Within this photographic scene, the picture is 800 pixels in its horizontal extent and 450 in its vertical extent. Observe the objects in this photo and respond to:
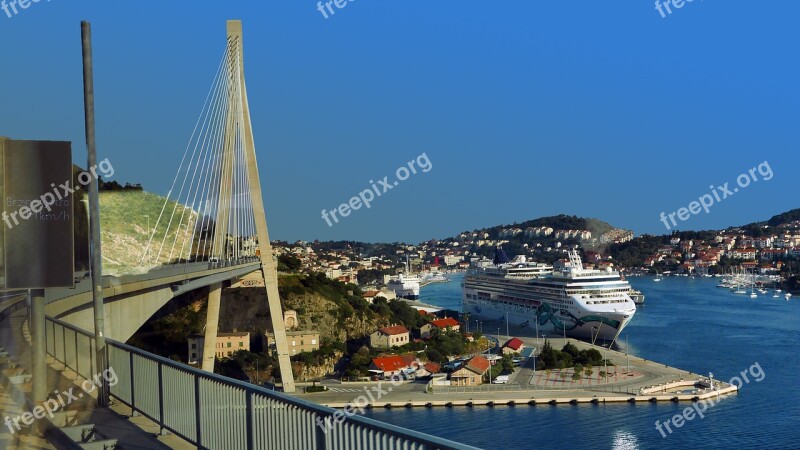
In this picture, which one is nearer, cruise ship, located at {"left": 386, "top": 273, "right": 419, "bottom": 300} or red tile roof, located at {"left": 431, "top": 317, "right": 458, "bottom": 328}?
red tile roof, located at {"left": 431, "top": 317, "right": 458, "bottom": 328}

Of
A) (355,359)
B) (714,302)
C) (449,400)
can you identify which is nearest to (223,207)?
(449,400)

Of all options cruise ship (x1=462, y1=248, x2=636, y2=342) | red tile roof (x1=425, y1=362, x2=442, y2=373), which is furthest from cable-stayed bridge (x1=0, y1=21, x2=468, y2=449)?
cruise ship (x1=462, y1=248, x2=636, y2=342)

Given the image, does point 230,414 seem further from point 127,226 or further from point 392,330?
point 127,226

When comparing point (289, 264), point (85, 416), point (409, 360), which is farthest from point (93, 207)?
point (289, 264)

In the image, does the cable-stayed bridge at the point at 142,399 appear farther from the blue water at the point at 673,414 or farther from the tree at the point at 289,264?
the tree at the point at 289,264

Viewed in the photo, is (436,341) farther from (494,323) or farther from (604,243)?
(604,243)

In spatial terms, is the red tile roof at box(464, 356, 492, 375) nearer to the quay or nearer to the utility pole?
the quay
